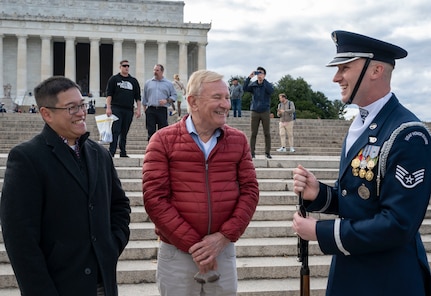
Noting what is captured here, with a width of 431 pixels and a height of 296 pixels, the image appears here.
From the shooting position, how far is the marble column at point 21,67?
59.2 meters

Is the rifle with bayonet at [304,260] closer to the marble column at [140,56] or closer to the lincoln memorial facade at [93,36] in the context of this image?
the lincoln memorial facade at [93,36]

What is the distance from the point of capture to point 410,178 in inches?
99.7

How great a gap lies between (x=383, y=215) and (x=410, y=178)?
0.24 m

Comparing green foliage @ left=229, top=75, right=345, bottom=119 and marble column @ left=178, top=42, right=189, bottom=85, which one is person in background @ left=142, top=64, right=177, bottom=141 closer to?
marble column @ left=178, top=42, right=189, bottom=85

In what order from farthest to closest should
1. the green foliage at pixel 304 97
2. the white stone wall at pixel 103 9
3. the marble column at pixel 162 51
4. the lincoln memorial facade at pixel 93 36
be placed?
the green foliage at pixel 304 97 < the marble column at pixel 162 51 < the white stone wall at pixel 103 9 < the lincoln memorial facade at pixel 93 36

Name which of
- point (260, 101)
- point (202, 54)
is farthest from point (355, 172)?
point (202, 54)

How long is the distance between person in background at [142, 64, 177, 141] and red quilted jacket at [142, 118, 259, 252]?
8.02m

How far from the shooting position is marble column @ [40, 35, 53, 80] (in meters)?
60.1

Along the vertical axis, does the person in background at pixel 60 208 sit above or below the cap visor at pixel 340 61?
below

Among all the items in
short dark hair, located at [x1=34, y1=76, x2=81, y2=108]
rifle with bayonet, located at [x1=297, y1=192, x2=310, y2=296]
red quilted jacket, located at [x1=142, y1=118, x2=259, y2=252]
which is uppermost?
short dark hair, located at [x1=34, y1=76, x2=81, y2=108]

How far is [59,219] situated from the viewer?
3332mm

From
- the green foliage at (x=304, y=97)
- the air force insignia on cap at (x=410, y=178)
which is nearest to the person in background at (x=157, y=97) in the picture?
the air force insignia on cap at (x=410, y=178)

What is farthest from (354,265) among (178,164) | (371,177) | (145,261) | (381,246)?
(145,261)

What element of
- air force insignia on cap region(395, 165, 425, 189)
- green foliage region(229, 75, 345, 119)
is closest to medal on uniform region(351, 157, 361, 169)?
air force insignia on cap region(395, 165, 425, 189)
